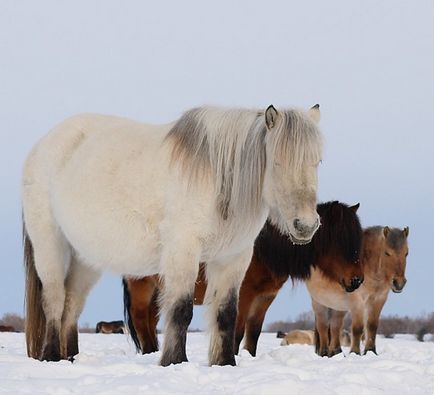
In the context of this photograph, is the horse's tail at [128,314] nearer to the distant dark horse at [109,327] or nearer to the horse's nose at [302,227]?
the horse's nose at [302,227]

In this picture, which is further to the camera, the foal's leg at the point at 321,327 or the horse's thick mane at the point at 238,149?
the foal's leg at the point at 321,327

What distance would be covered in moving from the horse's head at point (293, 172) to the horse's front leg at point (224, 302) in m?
0.70

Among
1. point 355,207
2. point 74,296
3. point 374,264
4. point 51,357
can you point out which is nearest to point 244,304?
point 74,296

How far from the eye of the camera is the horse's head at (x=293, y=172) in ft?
16.8

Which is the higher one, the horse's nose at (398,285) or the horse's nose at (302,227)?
the horse's nose at (302,227)

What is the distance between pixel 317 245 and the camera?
29.9ft

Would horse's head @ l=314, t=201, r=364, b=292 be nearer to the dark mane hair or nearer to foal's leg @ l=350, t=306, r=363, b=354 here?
the dark mane hair

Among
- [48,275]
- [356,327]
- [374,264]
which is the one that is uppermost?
[48,275]

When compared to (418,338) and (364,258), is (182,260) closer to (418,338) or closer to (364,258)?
(364,258)

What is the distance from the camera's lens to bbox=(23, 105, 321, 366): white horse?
211 inches

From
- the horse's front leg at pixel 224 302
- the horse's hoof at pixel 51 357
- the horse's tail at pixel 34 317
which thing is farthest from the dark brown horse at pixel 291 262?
the horse's front leg at pixel 224 302

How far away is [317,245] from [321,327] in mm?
2870

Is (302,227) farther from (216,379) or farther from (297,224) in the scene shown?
(216,379)

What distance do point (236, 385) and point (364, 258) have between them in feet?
25.4
